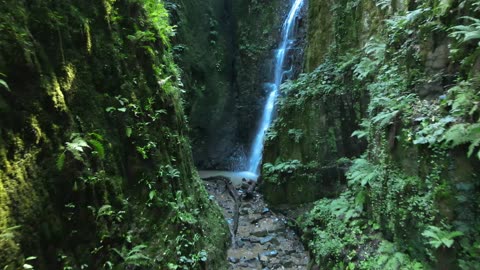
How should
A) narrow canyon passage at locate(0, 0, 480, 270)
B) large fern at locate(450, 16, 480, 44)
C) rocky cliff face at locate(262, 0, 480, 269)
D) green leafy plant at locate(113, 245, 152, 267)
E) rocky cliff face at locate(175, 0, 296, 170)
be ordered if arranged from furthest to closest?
1. rocky cliff face at locate(175, 0, 296, 170)
2. green leafy plant at locate(113, 245, 152, 267)
3. rocky cliff face at locate(262, 0, 480, 269)
4. large fern at locate(450, 16, 480, 44)
5. narrow canyon passage at locate(0, 0, 480, 270)

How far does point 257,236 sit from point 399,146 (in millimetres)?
4331

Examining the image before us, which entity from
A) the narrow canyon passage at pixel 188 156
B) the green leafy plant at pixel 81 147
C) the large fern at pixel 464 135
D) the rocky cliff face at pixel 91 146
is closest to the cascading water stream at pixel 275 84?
the narrow canyon passage at pixel 188 156

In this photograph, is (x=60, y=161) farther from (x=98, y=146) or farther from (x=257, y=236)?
(x=257, y=236)

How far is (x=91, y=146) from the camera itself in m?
4.14

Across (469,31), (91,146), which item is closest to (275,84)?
(469,31)

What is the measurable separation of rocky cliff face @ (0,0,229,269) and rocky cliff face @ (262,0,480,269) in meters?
2.90

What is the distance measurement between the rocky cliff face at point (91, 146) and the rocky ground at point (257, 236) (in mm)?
952

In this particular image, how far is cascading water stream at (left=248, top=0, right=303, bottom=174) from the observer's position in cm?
1412

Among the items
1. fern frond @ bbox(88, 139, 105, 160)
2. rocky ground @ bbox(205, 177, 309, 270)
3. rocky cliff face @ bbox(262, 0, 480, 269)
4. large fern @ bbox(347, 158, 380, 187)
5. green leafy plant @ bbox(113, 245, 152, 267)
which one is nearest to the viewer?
rocky cliff face @ bbox(262, 0, 480, 269)

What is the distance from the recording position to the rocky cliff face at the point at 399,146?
12.2ft

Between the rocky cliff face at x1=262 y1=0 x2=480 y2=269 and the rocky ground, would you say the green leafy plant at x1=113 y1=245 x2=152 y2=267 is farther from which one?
the rocky cliff face at x1=262 y1=0 x2=480 y2=269

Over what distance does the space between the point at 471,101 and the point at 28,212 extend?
5.04 metres

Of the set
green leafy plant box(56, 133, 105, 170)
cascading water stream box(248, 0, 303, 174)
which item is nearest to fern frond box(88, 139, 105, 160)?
green leafy plant box(56, 133, 105, 170)

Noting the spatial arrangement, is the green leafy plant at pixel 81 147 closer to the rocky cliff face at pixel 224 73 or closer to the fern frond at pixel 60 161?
the fern frond at pixel 60 161
